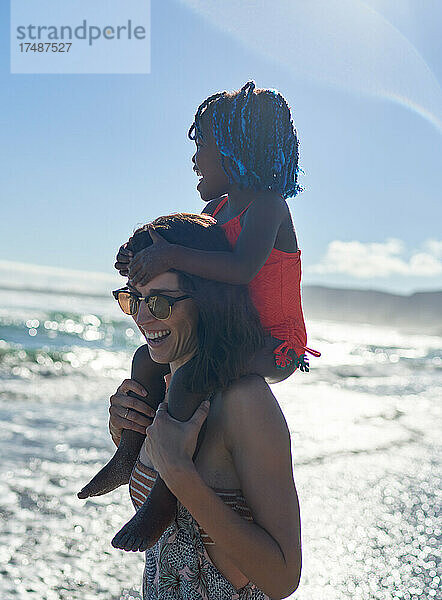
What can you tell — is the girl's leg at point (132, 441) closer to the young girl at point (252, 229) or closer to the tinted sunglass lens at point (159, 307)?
the young girl at point (252, 229)

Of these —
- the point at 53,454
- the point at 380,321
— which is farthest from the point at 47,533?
the point at 380,321

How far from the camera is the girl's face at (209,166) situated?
1.98m

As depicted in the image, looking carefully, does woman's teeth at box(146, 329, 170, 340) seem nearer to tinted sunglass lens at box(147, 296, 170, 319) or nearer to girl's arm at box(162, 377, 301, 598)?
tinted sunglass lens at box(147, 296, 170, 319)

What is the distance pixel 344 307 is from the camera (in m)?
98.5

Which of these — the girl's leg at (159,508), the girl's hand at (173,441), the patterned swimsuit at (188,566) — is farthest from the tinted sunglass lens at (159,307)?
the patterned swimsuit at (188,566)

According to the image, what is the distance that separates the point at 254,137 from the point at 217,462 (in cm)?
93

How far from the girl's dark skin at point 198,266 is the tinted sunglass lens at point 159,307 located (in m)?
0.05

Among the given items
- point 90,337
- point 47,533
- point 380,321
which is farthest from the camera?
point 380,321

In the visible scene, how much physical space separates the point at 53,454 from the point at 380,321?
86335mm

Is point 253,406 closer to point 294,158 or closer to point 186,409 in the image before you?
point 186,409

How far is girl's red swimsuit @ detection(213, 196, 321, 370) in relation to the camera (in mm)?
1840

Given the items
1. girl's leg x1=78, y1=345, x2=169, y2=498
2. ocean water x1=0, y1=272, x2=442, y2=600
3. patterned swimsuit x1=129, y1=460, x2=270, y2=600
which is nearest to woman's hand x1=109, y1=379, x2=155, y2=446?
girl's leg x1=78, y1=345, x2=169, y2=498

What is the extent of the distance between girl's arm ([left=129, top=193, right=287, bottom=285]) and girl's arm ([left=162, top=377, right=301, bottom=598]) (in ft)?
0.96

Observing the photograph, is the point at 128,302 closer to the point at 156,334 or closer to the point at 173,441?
the point at 156,334
